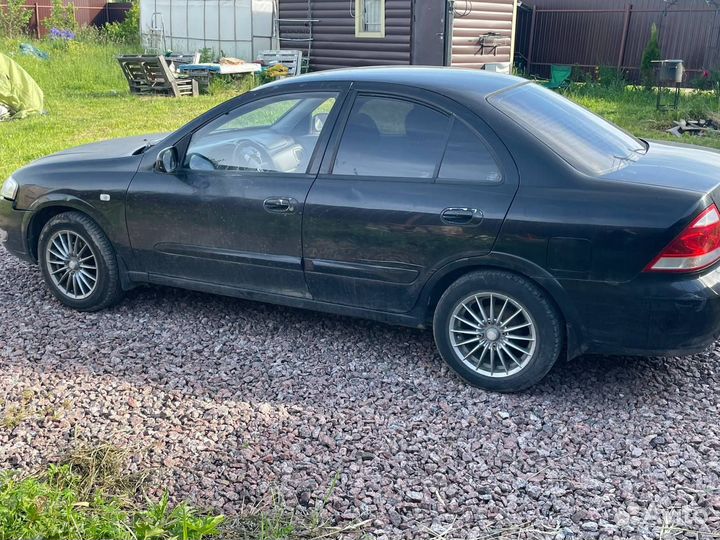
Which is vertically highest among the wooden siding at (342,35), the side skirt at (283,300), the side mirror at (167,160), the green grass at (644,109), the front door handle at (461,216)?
the wooden siding at (342,35)

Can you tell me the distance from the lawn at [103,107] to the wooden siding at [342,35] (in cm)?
295

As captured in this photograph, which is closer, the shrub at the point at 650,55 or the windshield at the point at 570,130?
the windshield at the point at 570,130

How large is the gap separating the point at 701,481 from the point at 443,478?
3.67 feet

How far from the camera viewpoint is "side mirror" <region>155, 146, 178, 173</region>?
476 centimetres

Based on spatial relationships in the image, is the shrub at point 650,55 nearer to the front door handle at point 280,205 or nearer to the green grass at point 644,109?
the green grass at point 644,109

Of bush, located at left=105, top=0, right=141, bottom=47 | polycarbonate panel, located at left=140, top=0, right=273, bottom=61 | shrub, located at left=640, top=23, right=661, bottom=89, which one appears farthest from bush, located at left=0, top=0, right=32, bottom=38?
shrub, located at left=640, top=23, right=661, bottom=89

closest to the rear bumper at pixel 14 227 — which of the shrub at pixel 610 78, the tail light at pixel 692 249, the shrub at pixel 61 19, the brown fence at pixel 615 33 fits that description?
the tail light at pixel 692 249

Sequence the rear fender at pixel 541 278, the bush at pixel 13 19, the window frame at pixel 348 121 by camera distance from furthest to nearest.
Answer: the bush at pixel 13 19 → the window frame at pixel 348 121 → the rear fender at pixel 541 278

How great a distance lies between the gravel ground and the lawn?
502 cm

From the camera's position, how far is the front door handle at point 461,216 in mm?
3959

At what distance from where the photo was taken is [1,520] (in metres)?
2.96

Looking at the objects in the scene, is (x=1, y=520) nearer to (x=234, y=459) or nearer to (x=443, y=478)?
(x=234, y=459)

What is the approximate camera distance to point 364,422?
3.90 meters

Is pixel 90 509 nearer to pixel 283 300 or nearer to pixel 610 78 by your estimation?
pixel 283 300
